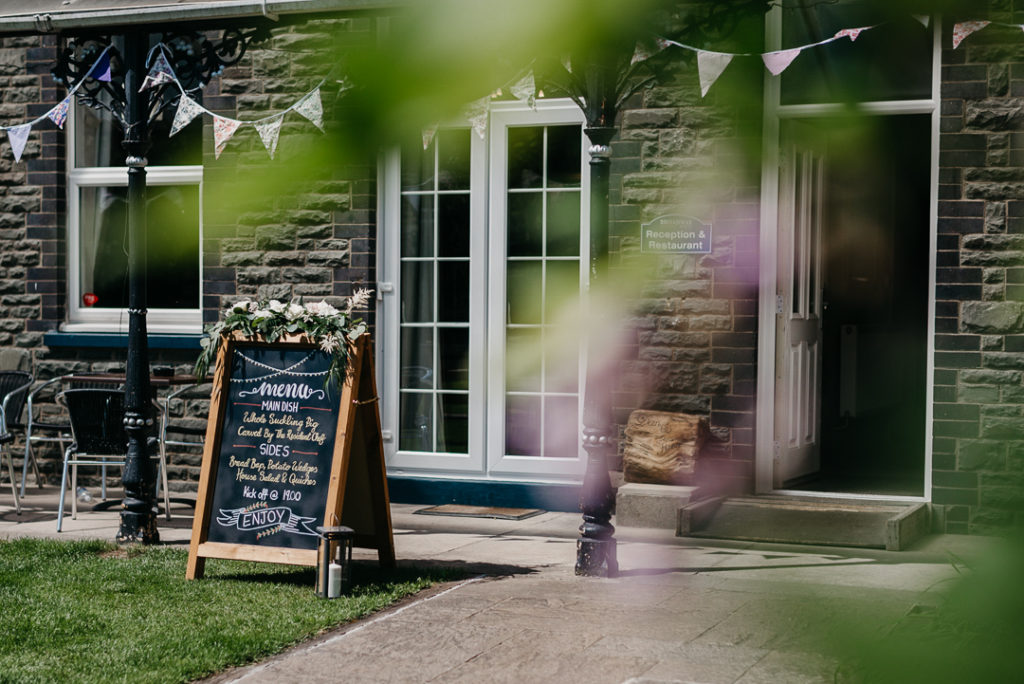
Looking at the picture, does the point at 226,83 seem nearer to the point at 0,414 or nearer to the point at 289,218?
the point at 0,414

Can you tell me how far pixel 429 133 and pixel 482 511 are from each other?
762cm

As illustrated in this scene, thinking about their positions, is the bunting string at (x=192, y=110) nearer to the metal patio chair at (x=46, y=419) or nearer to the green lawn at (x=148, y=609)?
Answer: the green lawn at (x=148, y=609)

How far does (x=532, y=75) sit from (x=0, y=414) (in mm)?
8189

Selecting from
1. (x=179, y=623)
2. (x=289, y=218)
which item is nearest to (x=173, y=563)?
(x=179, y=623)

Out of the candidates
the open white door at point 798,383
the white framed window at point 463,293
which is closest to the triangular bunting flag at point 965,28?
the open white door at point 798,383

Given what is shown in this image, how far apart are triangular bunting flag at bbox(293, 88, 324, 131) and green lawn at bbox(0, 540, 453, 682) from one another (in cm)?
384

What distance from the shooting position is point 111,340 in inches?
370

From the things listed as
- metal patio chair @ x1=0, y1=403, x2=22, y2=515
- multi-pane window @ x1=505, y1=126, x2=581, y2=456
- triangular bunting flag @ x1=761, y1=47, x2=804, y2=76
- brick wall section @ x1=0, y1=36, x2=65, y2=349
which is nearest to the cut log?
metal patio chair @ x1=0, y1=403, x2=22, y2=515

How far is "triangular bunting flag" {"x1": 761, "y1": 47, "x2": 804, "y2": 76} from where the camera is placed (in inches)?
38.1

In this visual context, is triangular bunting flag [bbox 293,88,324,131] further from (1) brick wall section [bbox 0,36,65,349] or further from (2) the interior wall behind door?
(1) brick wall section [bbox 0,36,65,349]

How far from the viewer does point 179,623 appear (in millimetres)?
5223

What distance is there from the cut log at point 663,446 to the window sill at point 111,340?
3294 mm

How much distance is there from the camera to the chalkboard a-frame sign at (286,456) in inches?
237

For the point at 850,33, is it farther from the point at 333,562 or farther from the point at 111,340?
the point at 111,340
